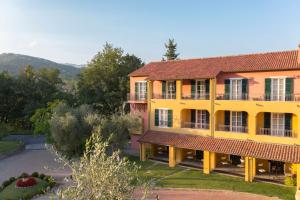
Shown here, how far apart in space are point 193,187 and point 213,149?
16.5ft

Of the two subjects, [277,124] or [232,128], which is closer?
[277,124]

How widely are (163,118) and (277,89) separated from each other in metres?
12.6

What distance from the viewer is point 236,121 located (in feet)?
103

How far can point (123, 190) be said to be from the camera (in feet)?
38.2

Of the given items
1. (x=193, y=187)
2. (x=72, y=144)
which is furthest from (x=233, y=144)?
(x=72, y=144)

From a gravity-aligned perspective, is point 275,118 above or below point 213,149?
above

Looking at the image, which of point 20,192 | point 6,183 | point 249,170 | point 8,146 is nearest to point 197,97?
point 249,170

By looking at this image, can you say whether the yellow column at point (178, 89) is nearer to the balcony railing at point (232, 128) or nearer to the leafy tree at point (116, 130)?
the balcony railing at point (232, 128)

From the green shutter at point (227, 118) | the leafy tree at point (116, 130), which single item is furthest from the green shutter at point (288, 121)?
the leafy tree at point (116, 130)

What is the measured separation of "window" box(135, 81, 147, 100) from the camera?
1527 inches

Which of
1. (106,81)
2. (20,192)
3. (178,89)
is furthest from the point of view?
(106,81)

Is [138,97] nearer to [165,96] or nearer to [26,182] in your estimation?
[165,96]

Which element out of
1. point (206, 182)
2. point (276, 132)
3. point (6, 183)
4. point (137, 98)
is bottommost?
point (6, 183)

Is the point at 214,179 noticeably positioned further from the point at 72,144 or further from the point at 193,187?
the point at 72,144
